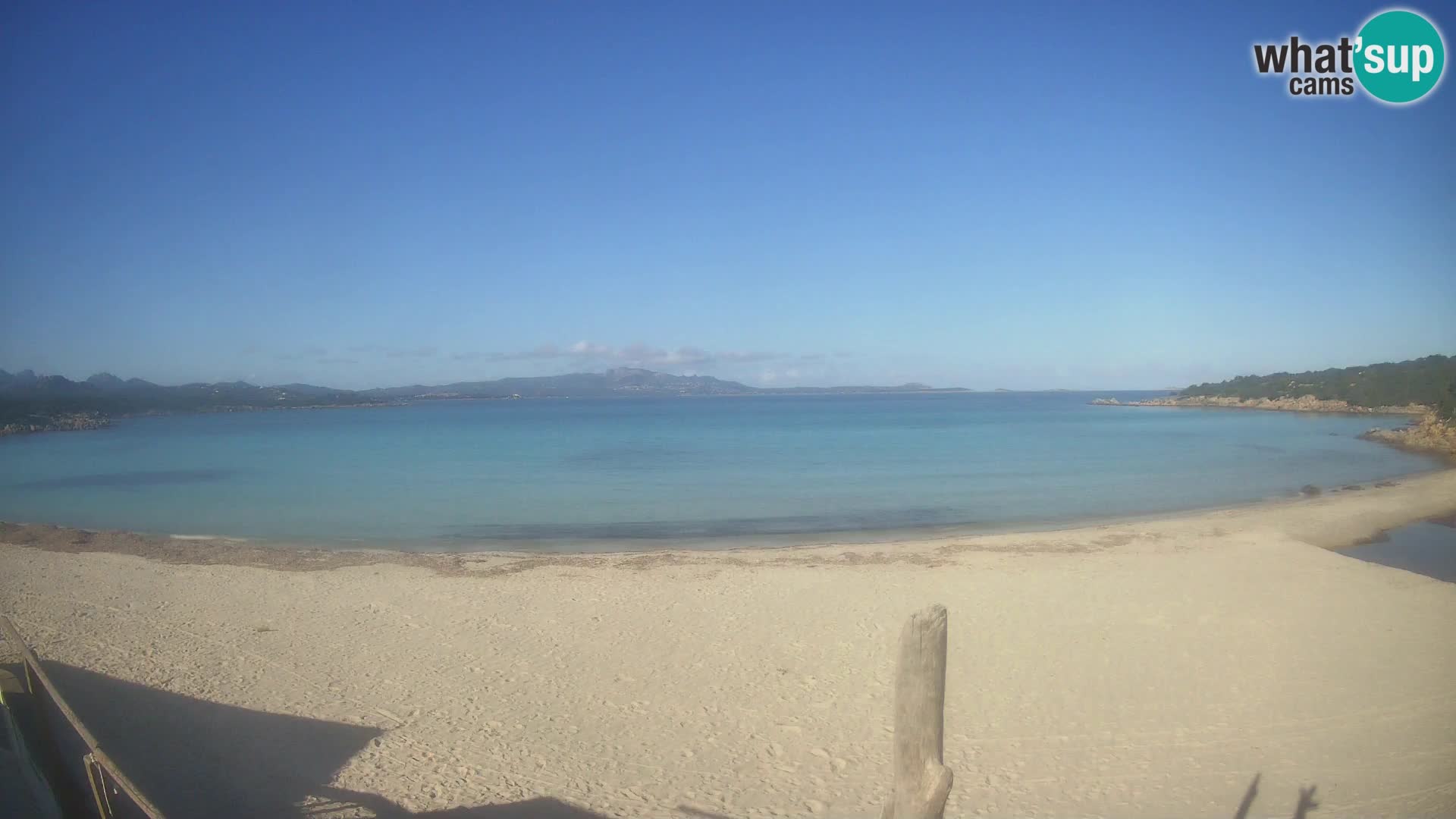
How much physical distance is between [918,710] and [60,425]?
247 feet

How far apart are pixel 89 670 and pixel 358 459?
3127cm

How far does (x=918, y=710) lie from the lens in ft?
10.4

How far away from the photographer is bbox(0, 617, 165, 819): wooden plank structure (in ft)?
11.7

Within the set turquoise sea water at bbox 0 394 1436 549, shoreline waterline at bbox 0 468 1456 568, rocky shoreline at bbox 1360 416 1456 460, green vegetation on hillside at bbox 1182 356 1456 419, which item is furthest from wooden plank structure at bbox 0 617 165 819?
green vegetation on hillside at bbox 1182 356 1456 419

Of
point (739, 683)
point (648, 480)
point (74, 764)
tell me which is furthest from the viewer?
point (648, 480)

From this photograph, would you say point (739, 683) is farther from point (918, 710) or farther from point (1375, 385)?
point (1375, 385)

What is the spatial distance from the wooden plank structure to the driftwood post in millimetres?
3144

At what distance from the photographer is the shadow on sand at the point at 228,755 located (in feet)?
18.2

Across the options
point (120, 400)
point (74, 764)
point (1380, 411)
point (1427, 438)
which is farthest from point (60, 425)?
point (1380, 411)

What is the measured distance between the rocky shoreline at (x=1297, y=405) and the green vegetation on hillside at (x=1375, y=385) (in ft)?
1.35

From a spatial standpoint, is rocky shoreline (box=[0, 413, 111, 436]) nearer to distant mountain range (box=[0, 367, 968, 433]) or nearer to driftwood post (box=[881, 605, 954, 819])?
distant mountain range (box=[0, 367, 968, 433])

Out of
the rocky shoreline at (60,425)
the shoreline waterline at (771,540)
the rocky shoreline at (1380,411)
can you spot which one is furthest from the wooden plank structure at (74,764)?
the rocky shoreline at (60,425)

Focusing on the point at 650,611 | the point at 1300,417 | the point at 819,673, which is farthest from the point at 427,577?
the point at 1300,417

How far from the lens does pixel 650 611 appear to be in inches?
415
